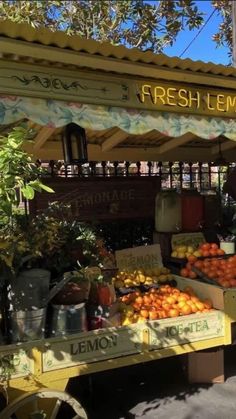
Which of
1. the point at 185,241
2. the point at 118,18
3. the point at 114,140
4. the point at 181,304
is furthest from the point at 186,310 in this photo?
the point at 118,18

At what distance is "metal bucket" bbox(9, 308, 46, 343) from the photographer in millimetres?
3069

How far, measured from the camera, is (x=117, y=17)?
37.4 ft

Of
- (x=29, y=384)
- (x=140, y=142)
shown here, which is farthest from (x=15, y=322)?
(x=140, y=142)

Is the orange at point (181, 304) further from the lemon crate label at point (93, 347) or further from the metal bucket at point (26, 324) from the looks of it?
the metal bucket at point (26, 324)

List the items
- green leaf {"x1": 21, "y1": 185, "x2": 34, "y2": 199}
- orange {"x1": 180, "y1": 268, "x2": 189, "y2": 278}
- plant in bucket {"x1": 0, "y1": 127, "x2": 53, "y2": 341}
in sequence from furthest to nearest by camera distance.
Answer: orange {"x1": 180, "y1": 268, "x2": 189, "y2": 278} → plant in bucket {"x1": 0, "y1": 127, "x2": 53, "y2": 341} → green leaf {"x1": 21, "y1": 185, "x2": 34, "y2": 199}

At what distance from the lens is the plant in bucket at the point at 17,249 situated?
2479mm

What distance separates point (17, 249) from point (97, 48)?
62.8 inches

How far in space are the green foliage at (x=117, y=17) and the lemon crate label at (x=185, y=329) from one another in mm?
9146

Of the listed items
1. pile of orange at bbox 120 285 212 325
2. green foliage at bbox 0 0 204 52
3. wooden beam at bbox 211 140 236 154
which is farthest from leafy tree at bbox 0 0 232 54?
pile of orange at bbox 120 285 212 325

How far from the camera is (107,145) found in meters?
6.09

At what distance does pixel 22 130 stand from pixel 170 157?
4.97 m

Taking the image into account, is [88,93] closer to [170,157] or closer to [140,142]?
[140,142]

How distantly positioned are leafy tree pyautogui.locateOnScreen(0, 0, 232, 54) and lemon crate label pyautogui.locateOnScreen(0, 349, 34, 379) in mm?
9592

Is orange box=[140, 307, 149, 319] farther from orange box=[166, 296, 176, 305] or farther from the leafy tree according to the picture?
the leafy tree
